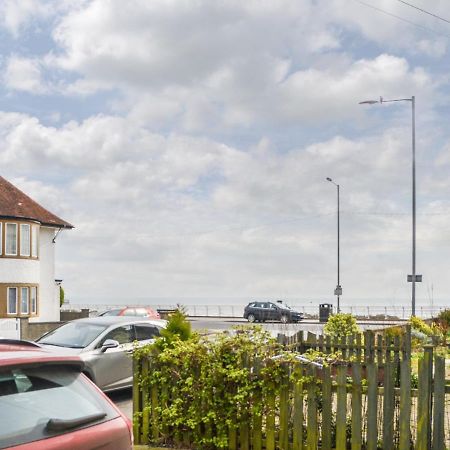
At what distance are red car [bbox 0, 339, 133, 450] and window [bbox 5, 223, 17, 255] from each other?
3199 cm

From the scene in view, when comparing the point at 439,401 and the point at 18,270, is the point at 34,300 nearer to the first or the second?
the point at 18,270

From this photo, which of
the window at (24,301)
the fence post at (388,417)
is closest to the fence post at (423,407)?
the fence post at (388,417)

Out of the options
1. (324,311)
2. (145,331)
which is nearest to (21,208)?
(324,311)

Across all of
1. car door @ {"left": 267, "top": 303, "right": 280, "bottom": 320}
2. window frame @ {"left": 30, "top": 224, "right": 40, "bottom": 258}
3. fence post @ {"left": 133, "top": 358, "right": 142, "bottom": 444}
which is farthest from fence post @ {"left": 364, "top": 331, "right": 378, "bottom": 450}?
car door @ {"left": 267, "top": 303, "right": 280, "bottom": 320}

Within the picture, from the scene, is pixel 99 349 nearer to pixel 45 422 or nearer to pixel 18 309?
pixel 45 422

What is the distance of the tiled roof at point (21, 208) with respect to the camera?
35.3m

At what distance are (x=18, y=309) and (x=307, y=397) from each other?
3059cm

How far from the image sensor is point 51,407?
3.77 m

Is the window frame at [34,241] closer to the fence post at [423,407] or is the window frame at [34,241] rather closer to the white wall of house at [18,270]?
the white wall of house at [18,270]

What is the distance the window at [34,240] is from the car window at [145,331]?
23.6 meters

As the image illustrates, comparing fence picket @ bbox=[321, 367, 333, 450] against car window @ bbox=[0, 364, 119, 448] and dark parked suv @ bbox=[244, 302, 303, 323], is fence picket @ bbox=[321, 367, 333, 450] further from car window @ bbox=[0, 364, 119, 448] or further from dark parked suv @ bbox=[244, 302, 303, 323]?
dark parked suv @ bbox=[244, 302, 303, 323]

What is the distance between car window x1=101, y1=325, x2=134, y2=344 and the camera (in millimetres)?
12797

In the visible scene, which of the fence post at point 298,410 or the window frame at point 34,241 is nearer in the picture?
the fence post at point 298,410

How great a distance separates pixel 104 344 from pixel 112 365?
1.44 feet
